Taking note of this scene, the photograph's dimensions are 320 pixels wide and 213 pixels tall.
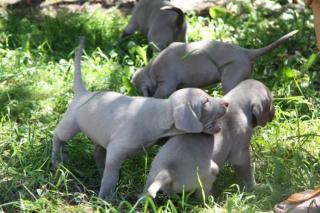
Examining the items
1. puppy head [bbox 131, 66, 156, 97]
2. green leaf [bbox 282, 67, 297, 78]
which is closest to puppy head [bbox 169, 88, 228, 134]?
puppy head [bbox 131, 66, 156, 97]

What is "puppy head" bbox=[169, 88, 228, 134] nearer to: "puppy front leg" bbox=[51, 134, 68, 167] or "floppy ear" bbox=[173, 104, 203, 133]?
"floppy ear" bbox=[173, 104, 203, 133]

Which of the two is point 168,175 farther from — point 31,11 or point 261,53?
point 31,11

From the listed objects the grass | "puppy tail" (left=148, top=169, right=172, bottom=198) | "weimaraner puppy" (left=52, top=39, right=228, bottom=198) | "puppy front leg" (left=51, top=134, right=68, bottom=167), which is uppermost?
"weimaraner puppy" (left=52, top=39, right=228, bottom=198)

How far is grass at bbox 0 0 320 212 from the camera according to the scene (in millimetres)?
4562

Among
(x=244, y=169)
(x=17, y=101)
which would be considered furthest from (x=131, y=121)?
(x=17, y=101)

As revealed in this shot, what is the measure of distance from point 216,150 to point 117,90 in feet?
6.14

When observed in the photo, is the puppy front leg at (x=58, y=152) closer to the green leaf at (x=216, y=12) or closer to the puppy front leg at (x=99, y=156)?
the puppy front leg at (x=99, y=156)

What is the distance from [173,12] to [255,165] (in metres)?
2.43

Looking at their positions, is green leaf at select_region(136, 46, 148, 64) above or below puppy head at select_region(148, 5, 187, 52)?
below

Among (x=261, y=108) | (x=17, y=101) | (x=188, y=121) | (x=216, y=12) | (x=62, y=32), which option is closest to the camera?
(x=188, y=121)

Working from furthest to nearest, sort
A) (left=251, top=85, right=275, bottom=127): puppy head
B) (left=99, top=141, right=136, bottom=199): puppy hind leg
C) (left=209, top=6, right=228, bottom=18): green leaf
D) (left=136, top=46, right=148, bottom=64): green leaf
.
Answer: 1. (left=209, top=6, right=228, bottom=18): green leaf
2. (left=136, top=46, right=148, bottom=64): green leaf
3. (left=251, top=85, right=275, bottom=127): puppy head
4. (left=99, top=141, right=136, bottom=199): puppy hind leg

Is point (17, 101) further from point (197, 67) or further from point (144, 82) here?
point (197, 67)

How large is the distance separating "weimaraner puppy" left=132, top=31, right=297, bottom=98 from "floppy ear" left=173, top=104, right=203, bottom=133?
1493 millimetres

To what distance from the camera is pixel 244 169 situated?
15.3 ft
